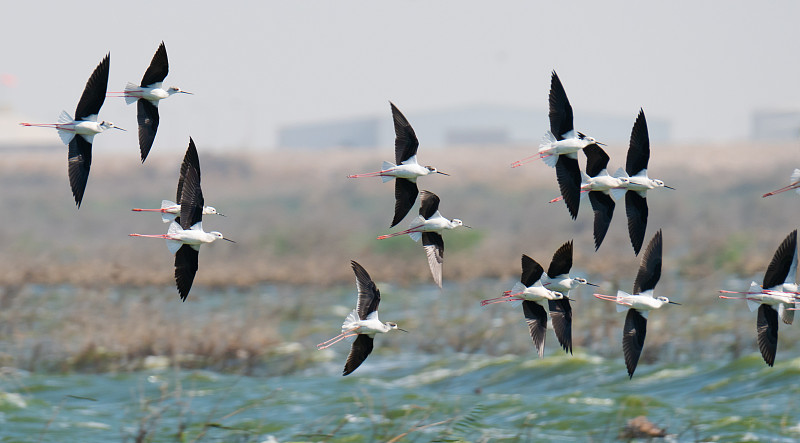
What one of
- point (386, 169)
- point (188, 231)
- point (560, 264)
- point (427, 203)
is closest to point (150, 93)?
point (188, 231)

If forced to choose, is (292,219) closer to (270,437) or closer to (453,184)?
(453,184)

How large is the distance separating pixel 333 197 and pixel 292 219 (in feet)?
23.2

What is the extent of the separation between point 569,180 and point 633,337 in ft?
1.87

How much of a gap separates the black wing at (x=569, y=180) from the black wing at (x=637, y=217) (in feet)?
0.75

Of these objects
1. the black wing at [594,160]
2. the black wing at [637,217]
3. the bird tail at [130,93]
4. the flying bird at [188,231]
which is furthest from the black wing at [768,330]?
the bird tail at [130,93]

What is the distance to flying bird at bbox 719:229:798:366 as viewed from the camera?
3.15 meters

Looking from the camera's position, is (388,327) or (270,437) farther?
(270,437)

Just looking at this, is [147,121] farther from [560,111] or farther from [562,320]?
[562,320]

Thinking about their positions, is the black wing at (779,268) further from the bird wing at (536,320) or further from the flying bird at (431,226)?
the flying bird at (431,226)

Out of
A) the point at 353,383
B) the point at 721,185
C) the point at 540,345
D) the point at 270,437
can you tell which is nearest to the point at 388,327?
the point at 540,345

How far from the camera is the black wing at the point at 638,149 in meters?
3.13

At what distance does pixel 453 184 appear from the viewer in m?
41.8

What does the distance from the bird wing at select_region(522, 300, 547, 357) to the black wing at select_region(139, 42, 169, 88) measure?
1481 mm

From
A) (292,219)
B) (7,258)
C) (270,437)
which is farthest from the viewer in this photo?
(292,219)
